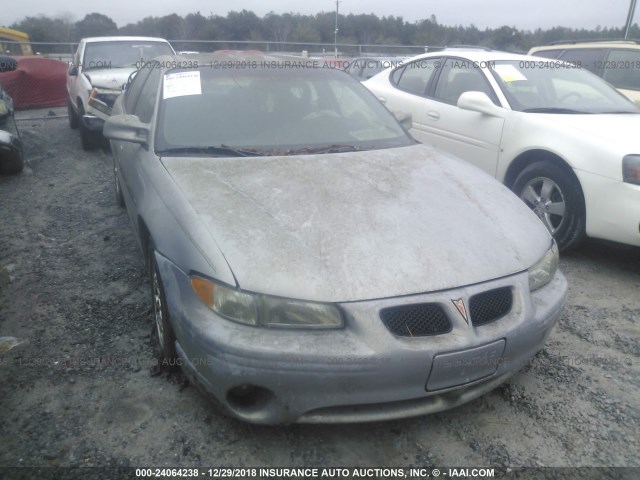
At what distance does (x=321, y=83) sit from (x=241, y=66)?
55 cm

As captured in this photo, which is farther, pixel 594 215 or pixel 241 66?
pixel 594 215

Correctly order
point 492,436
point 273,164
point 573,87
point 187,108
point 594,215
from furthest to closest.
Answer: point 573,87 < point 594,215 < point 187,108 < point 273,164 < point 492,436

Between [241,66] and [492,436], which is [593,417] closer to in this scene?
[492,436]

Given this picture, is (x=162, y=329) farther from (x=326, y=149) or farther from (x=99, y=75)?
(x=99, y=75)

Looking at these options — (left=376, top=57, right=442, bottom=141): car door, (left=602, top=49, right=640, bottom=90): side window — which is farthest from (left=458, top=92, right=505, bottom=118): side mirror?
(left=602, top=49, right=640, bottom=90): side window

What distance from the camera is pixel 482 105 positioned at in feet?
14.7

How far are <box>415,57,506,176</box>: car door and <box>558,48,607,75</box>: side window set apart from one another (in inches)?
111

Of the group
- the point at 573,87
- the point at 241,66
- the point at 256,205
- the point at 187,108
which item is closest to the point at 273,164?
the point at 256,205

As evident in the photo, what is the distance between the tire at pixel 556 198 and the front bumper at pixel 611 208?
3.1 inches

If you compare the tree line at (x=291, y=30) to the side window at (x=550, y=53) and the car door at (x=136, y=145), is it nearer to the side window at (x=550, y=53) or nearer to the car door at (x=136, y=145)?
the side window at (x=550, y=53)

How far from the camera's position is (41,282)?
3.47m

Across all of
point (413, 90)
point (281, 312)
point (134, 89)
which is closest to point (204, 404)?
point (281, 312)

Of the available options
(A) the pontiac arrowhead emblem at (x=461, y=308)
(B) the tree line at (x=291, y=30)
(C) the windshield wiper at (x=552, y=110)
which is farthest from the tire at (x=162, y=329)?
(B) the tree line at (x=291, y=30)

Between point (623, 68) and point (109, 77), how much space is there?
22.9ft
